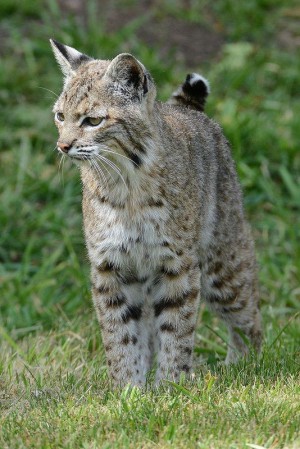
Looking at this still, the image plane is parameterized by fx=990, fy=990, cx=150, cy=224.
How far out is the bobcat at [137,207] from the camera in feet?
17.0

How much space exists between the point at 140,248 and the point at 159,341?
0.63 meters

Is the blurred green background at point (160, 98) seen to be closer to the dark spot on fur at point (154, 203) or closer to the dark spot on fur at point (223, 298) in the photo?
the dark spot on fur at point (223, 298)

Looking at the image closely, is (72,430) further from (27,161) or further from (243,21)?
(243,21)

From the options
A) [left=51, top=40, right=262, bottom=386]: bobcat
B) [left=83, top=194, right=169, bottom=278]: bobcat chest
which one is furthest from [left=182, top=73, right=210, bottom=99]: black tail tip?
[left=83, top=194, right=169, bottom=278]: bobcat chest

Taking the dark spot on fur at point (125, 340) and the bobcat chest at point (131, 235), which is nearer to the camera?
the bobcat chest at point (131, 235)

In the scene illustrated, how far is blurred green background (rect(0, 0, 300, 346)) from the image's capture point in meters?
7.76

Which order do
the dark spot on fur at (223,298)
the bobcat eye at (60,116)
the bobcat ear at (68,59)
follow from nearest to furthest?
1. the bobcat eye at (60,116)
2. the bobcat ear at (68,59)
3. the dark spot on fur at (223,298)

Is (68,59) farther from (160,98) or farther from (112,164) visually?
(160,98)

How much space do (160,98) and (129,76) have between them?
4.04 metres

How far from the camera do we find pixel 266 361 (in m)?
5.54

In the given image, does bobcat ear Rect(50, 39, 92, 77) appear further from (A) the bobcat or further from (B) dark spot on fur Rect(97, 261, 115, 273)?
(B) dark spot on fur Rect(97, 261, 115, 273)

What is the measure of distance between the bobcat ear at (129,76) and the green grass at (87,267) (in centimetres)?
154

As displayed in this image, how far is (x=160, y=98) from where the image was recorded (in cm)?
920

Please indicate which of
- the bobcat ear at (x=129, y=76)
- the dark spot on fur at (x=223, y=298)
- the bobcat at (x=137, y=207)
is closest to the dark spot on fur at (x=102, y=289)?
the bobcat at (x=137, y=207)
